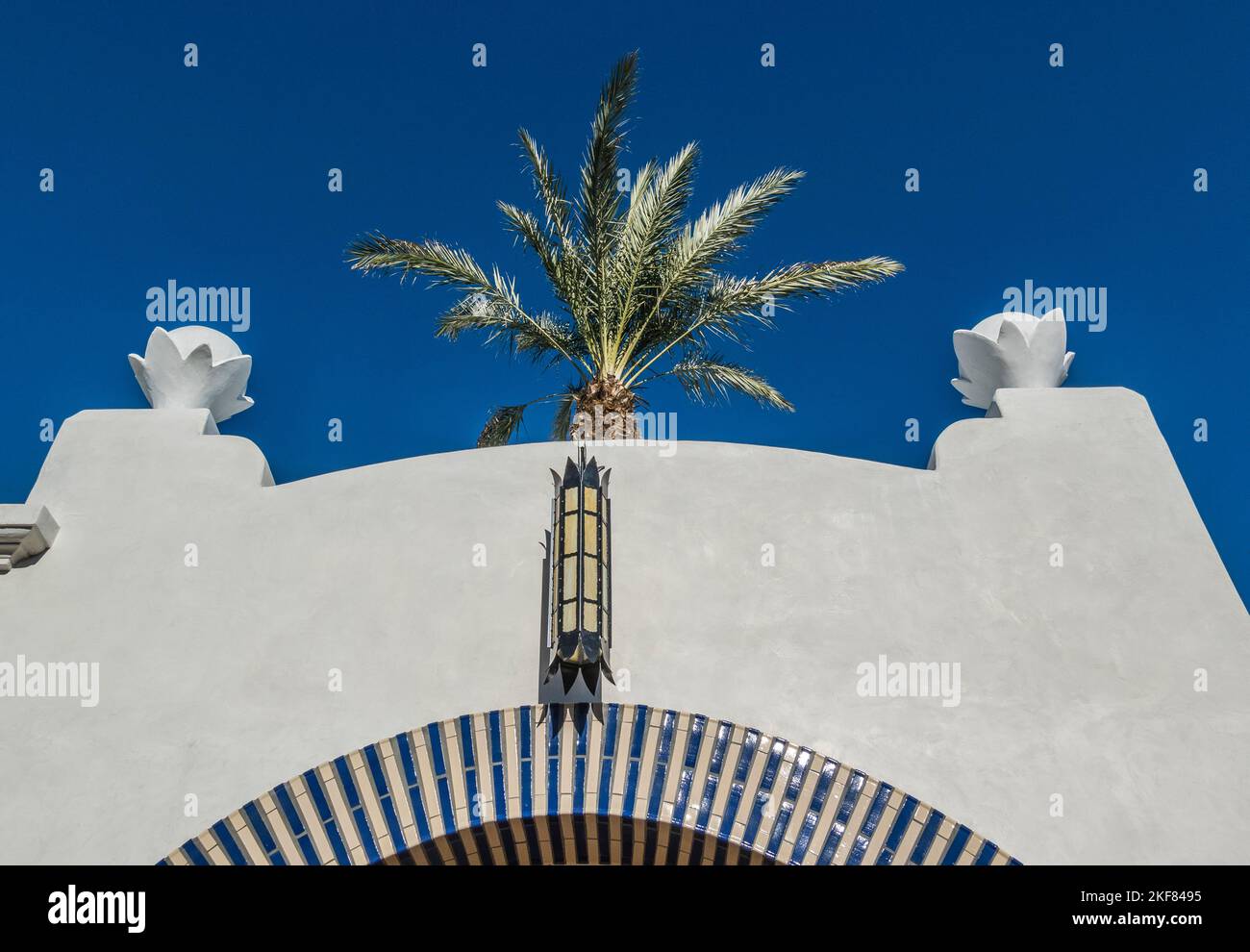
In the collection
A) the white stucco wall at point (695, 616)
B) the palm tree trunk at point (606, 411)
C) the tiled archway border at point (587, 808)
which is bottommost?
the tiled archway border at point (587, 808)

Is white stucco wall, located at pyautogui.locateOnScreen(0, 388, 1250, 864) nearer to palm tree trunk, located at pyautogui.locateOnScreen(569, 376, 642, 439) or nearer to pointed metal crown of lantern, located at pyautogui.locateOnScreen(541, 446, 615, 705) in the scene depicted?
pointed metal crown of lantern, located at pyautogui.locateOnScreen(541, 446, 615, 705)

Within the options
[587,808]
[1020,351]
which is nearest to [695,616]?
[587,808]

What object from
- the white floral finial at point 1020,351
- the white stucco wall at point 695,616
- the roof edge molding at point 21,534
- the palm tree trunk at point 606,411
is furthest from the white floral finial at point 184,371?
the white floral finial at point 1020,351

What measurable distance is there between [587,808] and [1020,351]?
432 cm

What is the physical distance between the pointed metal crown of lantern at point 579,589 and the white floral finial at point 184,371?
2.78 meters

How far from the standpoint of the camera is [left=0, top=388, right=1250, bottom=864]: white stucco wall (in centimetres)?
727

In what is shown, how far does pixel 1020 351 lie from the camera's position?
9.23 metres

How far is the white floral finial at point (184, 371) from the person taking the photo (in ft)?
30.4

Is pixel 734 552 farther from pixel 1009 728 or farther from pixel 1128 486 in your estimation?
pixel 1128 486

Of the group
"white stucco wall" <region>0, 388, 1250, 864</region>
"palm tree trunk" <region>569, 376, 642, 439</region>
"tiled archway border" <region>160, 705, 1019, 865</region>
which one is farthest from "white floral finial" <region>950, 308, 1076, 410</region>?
"tiled archway border" <region>160, 705, 1019, 865</region>

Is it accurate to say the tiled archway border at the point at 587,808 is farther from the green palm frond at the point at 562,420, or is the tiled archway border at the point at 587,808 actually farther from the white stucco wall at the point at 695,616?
the green palm frond at the point at 562,420

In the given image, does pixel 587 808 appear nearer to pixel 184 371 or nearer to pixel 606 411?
pixel 606 411

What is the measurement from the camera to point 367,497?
8.41m
